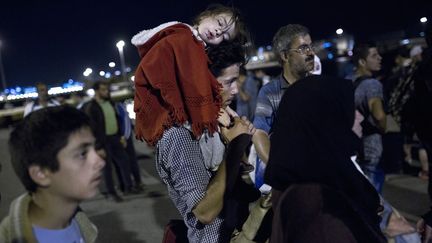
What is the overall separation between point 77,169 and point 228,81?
880 mm

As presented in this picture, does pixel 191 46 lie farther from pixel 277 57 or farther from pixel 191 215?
pixel 277 57

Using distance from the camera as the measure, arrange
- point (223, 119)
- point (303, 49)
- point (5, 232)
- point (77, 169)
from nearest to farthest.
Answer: point (5, 232)
point (77, 169)
point (223, 119)
point (303, 49)

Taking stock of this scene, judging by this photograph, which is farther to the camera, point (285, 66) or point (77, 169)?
point (285, 66)

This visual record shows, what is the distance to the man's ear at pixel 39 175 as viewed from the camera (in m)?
1.76

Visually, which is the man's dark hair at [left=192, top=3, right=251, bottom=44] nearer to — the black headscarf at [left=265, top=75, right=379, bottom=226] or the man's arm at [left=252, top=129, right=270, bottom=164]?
the black headscarf at [left=265, top=75, right=379, bottom=226]

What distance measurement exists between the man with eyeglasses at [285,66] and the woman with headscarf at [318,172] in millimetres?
1193

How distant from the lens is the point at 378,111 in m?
4.75

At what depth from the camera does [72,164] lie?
5.92 feet

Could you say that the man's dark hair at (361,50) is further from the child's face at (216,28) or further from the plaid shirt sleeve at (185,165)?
the plaid shirt sleeve at (185,165)

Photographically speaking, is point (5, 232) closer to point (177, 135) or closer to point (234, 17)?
point (177, 135)

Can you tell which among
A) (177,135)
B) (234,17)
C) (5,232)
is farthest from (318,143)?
(5,232)

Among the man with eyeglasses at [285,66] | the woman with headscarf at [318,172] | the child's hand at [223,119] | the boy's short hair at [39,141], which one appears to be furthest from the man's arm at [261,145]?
the boy's short hair at [39,141]

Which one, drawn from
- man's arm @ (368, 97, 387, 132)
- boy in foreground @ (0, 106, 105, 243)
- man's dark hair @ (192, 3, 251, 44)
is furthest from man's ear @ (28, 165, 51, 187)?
man's arm @ (368, 97, 387, 132)

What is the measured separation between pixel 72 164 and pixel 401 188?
6297mm
